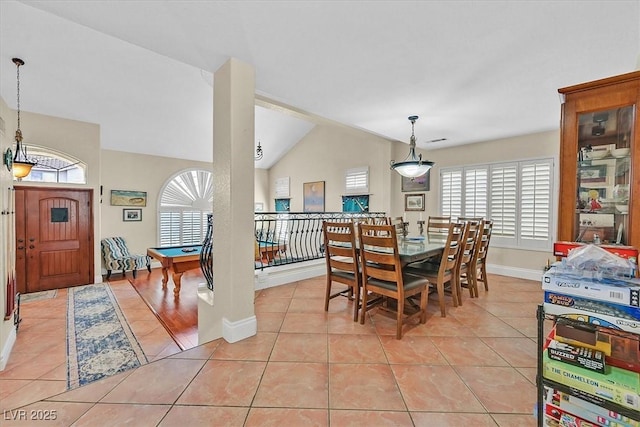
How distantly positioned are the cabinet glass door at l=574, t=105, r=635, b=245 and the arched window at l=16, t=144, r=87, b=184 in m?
6.82

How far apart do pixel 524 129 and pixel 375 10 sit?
3692mm

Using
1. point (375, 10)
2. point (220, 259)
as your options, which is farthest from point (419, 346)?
point (375, 10)

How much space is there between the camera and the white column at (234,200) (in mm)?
2277

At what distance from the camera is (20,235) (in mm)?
4523

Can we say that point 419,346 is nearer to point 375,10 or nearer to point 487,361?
point 487,361

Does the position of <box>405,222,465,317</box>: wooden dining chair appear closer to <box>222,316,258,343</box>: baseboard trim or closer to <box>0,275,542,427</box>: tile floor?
<box>0,275,542,427</box>: tile floor

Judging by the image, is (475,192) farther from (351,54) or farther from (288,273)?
(351,54)

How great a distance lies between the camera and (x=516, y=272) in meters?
4.55

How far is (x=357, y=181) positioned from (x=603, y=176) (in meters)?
4.84

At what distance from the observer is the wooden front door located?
180 inches

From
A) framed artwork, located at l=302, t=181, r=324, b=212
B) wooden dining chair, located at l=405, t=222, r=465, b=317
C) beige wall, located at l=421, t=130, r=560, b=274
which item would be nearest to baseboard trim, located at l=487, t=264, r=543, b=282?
beige wall, located at l=421, t=130, r=560, b=274

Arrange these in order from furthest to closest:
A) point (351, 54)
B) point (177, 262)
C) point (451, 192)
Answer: point (451, 192) → point (177, 262) → point (351, 54)

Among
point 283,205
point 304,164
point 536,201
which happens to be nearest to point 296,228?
point 304,164

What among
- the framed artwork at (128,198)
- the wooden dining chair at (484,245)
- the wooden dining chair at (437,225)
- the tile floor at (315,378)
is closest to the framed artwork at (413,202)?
the wooden dining chair at (437,225)
